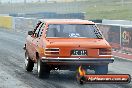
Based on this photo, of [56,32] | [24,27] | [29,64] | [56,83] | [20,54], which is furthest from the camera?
[24,27]

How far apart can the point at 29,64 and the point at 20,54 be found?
538 cm

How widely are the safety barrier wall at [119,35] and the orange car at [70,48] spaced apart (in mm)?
6336

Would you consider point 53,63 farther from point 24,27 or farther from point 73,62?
point 24,27

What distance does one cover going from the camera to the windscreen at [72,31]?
12.4 m

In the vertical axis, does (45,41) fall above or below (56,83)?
above

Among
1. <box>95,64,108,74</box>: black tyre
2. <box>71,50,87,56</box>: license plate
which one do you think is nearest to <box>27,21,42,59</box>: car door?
<box>71,50,87,56</box>: license plate

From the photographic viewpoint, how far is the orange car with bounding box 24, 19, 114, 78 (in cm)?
1159

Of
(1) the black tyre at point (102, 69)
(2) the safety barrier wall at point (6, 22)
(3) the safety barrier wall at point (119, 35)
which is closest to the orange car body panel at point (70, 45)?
(1) the black tyre at point (102, 69)

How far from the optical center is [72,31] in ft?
41.4

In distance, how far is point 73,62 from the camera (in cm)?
1152

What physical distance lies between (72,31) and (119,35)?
24.9 ft

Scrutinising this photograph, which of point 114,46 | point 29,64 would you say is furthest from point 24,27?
point 29,64

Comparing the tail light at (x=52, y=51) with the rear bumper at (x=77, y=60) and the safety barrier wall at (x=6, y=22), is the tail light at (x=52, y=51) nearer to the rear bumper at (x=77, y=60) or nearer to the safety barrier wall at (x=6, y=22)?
the rear bumper at (x=77, y=60)

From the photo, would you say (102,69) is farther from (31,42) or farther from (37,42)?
(31,42)
